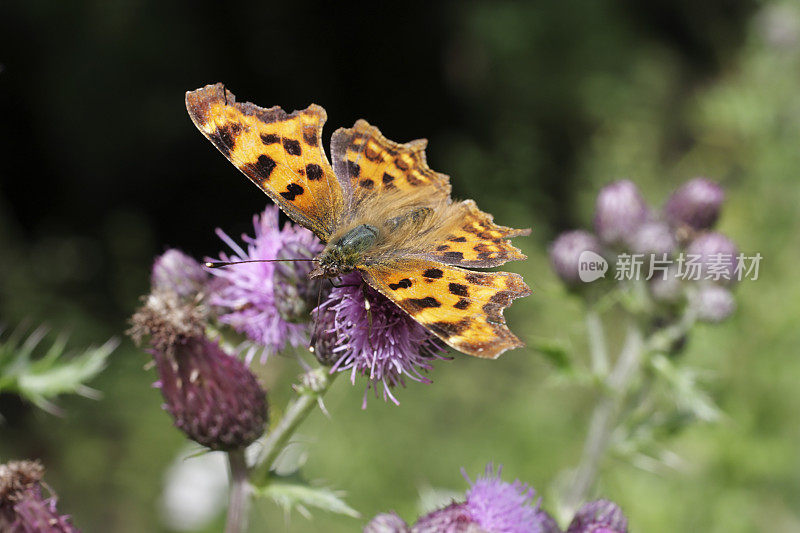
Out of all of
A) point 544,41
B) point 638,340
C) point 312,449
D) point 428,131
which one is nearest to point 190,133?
point 428,131

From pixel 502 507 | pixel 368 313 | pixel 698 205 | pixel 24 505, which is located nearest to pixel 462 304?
pixel 368 313

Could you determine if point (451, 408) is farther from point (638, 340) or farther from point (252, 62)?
point (252, 62)

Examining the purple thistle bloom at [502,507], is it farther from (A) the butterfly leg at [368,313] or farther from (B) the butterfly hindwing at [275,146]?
(B) the butterfly hindwing at [275,146]

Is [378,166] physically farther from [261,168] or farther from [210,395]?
[210,395]

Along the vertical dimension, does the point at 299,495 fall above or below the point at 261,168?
below

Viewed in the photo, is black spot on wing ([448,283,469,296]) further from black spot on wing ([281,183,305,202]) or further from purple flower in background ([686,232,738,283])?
purple flower in background ([686,232,738,283])

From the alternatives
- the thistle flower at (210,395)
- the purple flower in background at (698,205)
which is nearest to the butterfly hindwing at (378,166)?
the thistle flower at (210,395)
